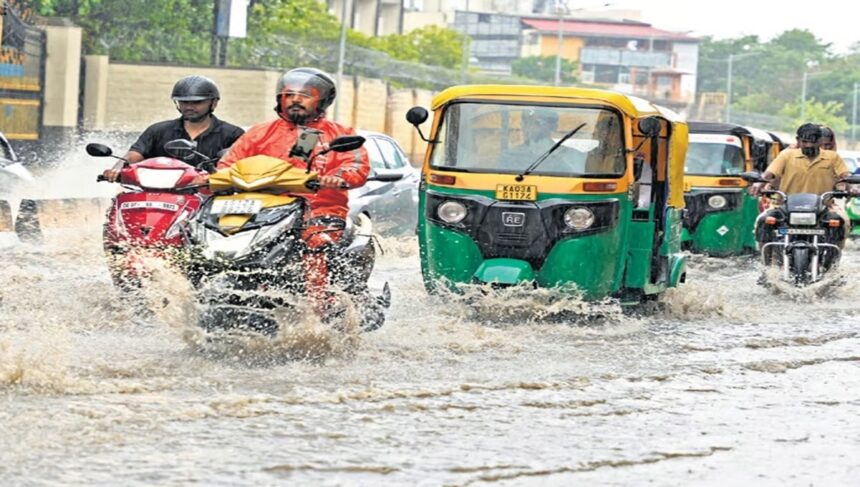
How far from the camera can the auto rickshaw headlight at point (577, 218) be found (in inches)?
472

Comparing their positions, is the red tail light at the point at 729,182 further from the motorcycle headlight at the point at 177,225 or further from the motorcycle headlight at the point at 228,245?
the motorcycle headlight at the point at 228,245

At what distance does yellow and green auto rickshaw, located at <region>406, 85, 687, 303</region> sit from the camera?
39.3 ft

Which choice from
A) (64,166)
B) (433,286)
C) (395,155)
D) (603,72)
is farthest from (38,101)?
(603,72)

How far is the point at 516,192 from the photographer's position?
Answer: 12.0 m

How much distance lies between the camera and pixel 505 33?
13525 centimetres

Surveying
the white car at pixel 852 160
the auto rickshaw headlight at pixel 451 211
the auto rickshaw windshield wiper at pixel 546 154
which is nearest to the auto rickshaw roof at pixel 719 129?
the auto rickshaw windshield wiper at pixel 546 154

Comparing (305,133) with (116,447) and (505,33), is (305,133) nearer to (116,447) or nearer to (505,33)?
(116,447)

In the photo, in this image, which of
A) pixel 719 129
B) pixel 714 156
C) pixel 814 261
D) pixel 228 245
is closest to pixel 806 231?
pixel 814 261

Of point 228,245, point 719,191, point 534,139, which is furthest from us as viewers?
point 719,191

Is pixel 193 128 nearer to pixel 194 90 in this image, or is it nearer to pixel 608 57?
pixel 194 90

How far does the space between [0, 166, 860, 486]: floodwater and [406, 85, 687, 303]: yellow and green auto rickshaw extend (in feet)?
0.84

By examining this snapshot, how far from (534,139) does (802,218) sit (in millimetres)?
3902

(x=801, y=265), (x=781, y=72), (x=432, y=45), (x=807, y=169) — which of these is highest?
(x=781, y=72)

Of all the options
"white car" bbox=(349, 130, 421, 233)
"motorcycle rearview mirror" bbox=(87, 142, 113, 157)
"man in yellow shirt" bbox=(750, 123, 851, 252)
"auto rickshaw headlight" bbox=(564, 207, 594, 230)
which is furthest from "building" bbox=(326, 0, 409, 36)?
"motorcycle rearview mirror" bbox=(87, 142, 113, 157)
